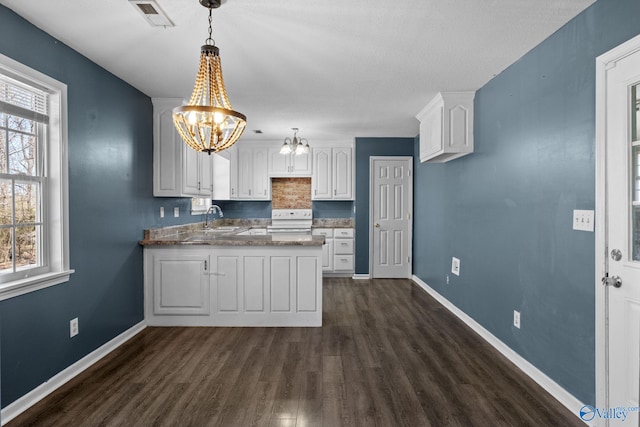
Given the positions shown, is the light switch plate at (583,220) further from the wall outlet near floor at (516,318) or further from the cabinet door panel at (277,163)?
the cabinet door panel at (277,163)

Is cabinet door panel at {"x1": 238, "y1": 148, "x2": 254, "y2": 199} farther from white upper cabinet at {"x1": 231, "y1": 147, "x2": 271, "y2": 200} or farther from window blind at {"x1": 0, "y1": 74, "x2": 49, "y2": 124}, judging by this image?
window blind at {"x1": 0, "y1": 74, "x2": 49, "y2": 124}

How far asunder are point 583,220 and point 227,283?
299 cm

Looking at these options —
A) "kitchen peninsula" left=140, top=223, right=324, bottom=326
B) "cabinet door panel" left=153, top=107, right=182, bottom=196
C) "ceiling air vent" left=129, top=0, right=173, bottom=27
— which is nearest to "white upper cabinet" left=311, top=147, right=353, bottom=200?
"kitchen peninsula" left=140, top=223, right=324, bottom=326

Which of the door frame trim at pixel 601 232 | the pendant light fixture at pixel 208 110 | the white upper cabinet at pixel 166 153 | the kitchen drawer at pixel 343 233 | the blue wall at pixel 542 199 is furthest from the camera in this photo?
the kitchen drawer at pixel 343 233

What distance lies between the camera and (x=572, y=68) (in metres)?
2.19

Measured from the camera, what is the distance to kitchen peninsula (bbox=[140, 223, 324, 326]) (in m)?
3.57

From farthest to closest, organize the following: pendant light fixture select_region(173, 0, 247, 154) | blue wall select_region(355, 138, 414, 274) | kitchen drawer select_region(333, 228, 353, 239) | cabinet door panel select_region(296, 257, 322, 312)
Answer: kitchen drawer select_region(333, 228, 353, 239) → blue wall select_region(355, 138, 414, 274) → cabinet door panel select_region(296, 257, 322, 312) → pendant light fixture select_region(173, 0, 247, 154)

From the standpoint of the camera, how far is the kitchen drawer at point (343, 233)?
5996 mm

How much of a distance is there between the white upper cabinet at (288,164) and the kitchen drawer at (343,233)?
1103 millimetres

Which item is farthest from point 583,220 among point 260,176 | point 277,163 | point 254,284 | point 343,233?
point 260,176

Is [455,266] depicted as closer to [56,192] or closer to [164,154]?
[164,154]

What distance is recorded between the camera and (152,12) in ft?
6.91

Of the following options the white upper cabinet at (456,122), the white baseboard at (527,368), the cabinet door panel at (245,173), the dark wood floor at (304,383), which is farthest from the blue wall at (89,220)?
the white baseboard at (527,368)

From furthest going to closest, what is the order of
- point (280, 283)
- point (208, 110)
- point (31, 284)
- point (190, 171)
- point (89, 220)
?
point (190, 171), point (280, 283), point (89, 220), point (31, 284), point (208, 110)
